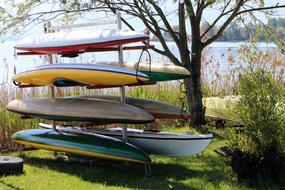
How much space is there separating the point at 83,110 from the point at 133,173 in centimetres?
104

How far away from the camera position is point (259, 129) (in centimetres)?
566

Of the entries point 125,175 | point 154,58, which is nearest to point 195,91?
point 154,58

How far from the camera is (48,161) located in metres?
7.53

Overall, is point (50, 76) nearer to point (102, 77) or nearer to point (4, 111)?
point (102, 77)

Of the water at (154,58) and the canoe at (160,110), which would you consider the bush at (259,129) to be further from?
the water at (154,58)

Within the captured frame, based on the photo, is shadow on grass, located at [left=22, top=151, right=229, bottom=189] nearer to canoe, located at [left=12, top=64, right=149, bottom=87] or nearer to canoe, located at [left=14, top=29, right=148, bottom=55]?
canoe, located at [left=12, top=64, right=149, bottom=87]

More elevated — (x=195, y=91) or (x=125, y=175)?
(x=195, y=91)

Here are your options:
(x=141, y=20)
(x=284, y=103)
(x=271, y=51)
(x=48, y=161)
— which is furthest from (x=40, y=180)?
(x=271, y=51)

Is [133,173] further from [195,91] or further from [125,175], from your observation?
[195,91]

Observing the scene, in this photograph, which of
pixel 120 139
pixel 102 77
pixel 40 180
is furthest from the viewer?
→ pixel 120 139

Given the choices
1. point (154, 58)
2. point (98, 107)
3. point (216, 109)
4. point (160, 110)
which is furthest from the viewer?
point (154, 58)

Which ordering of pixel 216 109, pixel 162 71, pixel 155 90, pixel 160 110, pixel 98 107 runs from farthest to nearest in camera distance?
pixel 155 90, pixel 216 109, pixel 160 110, pixel 162 71, pixel 98 107

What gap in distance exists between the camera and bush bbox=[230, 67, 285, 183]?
18.5 ft

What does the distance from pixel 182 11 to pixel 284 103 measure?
12.7 feet
